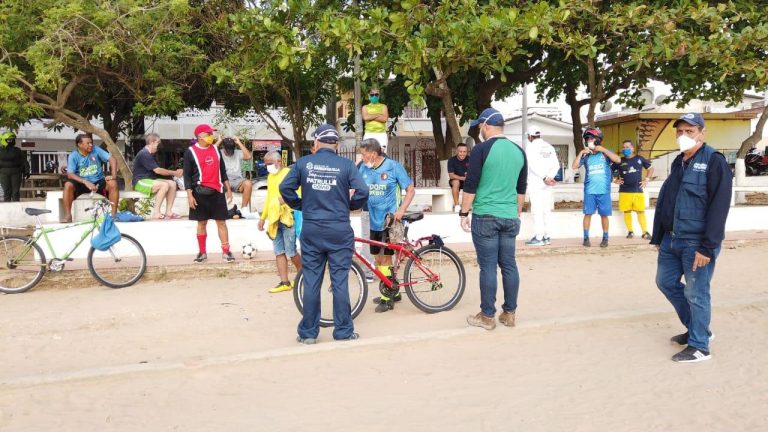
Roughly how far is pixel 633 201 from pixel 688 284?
571cm

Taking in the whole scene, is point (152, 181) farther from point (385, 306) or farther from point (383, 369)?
point (383, 369)

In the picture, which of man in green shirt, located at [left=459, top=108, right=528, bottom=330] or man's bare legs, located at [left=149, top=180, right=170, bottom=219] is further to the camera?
man's bare legs, located at [left=149, top=180, right=170, bottom=219]

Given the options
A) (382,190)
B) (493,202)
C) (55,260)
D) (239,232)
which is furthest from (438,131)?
(493,202)

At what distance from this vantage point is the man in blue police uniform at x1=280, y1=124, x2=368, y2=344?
504 centimetres

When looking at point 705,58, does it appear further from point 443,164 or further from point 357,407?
point 357,407

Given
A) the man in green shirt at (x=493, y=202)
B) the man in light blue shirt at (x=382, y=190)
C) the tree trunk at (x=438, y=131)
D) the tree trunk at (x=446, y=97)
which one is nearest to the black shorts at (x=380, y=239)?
the man in light blue shirt at (x=382, y=190)

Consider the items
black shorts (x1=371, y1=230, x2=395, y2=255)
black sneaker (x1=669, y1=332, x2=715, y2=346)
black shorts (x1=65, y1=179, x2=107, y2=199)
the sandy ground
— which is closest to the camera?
the sandy ground

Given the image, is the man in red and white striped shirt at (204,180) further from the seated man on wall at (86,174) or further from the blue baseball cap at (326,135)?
the blue baseball cap at (326,135)

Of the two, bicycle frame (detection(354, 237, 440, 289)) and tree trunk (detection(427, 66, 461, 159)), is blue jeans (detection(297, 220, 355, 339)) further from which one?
tree trunk (detection(427, 66, 461, 159))

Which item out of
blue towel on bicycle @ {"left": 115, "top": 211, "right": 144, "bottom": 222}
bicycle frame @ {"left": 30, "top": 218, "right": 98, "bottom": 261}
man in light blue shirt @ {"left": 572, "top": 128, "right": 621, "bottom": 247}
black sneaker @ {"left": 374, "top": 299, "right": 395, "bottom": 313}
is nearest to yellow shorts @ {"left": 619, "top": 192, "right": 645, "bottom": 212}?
man in light blue shirt @ {"left": 572, "top": 128, "right": 621, "bottom": 247}

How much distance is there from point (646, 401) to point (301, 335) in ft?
8.78

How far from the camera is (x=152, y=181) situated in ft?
32.1

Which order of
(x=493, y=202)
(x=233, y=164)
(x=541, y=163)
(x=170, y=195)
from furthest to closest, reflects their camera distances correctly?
(x=233, y=164) < (x=170, y=195) < (x=541, y=163) < (x=493, y=202)

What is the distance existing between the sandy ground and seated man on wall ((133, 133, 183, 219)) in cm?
295
